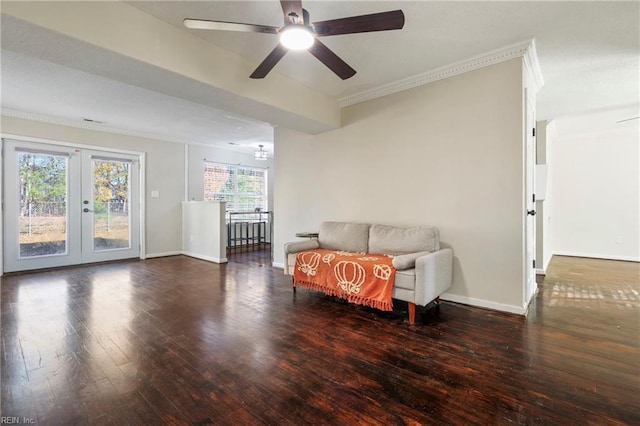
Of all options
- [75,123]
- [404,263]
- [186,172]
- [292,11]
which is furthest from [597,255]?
[75,123]

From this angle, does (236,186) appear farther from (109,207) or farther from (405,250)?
(405,250)

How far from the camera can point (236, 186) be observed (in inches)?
312

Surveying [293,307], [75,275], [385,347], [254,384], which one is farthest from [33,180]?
[385,347]

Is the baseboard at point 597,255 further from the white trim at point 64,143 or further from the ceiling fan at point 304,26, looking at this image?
the white trim at point 64,143

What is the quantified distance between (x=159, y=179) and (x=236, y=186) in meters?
1.98

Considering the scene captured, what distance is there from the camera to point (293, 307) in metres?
3.19

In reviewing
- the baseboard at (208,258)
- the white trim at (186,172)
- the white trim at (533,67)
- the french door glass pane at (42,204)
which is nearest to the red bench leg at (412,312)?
the white trim at (533,67)

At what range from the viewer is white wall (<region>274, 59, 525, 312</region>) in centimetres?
297

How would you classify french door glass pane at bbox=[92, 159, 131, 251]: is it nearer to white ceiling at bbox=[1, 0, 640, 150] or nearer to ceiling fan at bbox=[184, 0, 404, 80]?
white ceiling at bbox=[1, 0, 640, 150]

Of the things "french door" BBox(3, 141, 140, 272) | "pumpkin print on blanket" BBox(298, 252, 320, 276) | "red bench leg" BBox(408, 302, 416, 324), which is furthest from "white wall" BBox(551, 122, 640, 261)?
"french door" BBox(3, 141, 140, 272)

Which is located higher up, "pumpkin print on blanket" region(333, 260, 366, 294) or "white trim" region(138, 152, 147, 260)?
"white trim" region(138, 152, 147, 260)

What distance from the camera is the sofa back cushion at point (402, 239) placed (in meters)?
3.24

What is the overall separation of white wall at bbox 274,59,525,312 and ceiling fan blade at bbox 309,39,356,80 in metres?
1.39

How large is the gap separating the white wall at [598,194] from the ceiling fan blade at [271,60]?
243 inches
